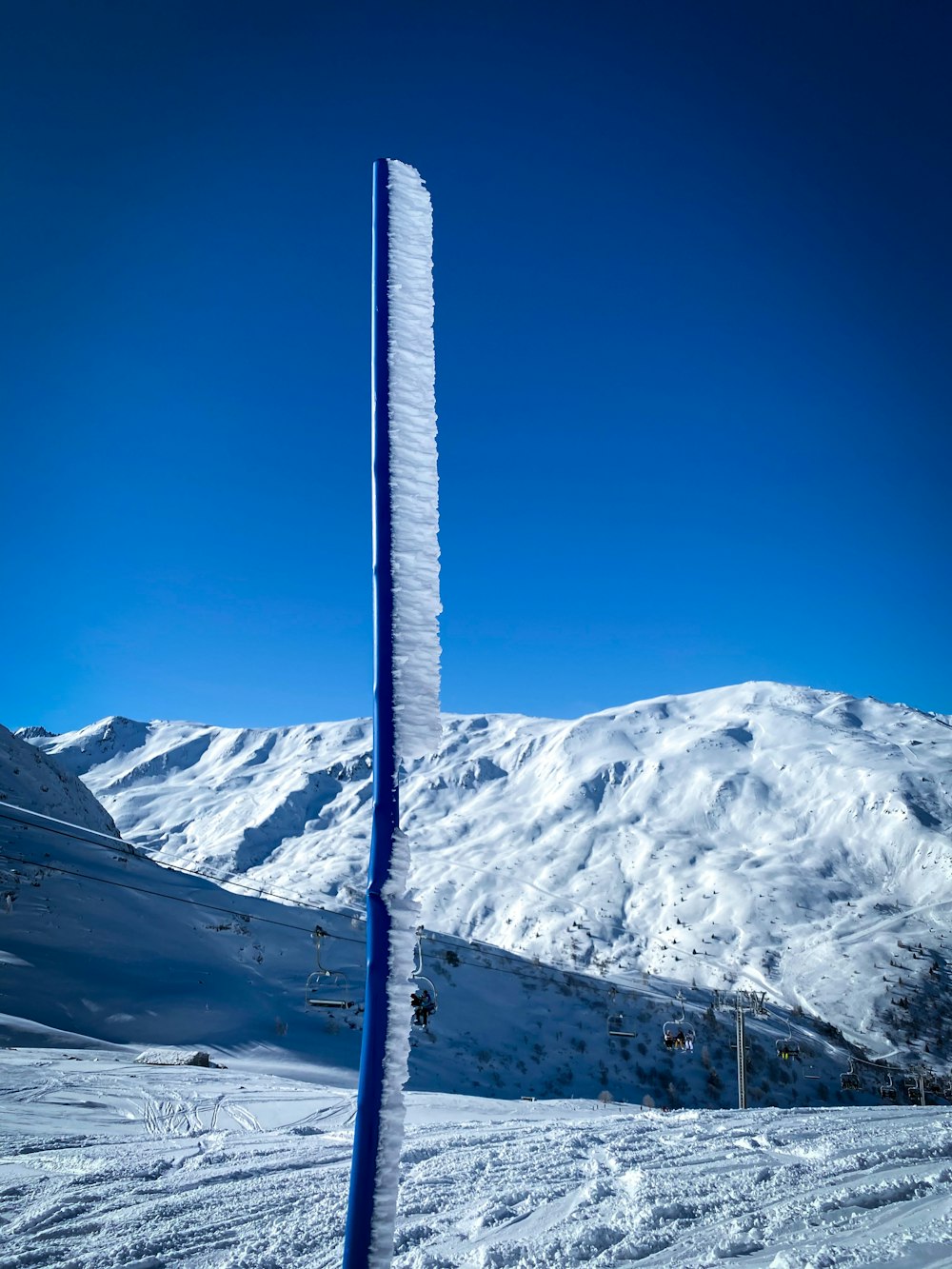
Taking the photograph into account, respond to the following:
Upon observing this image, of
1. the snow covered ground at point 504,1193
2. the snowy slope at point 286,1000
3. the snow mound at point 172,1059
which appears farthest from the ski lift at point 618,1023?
the snow covered ground at point 504,1193

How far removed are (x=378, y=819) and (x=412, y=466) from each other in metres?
0.78

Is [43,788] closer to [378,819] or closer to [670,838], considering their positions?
[378,819]

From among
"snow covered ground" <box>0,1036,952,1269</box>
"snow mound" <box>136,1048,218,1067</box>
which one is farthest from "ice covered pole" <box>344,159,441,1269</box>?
→ "snow mound" <box>136,1048,218,1067</box>

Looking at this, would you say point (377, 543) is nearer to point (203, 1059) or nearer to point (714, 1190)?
point (714, 1190)

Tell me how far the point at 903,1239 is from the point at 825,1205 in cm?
84

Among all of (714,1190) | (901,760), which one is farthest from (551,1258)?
(901,760)

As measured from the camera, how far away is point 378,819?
4.44ft

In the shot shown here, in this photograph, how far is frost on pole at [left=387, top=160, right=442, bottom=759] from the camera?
57.6 inches

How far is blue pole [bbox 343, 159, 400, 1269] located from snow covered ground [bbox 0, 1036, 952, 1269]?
134 inches

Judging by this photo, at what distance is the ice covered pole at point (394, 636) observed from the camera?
127 centimetres

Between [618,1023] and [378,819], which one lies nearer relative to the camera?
[378,819]

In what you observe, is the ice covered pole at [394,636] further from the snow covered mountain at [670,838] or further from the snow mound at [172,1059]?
the snow covered mountain at [670,838]

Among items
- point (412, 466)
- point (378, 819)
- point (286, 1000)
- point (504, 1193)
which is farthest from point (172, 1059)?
point (412, 466)

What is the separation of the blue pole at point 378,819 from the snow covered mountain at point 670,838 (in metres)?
58.2
